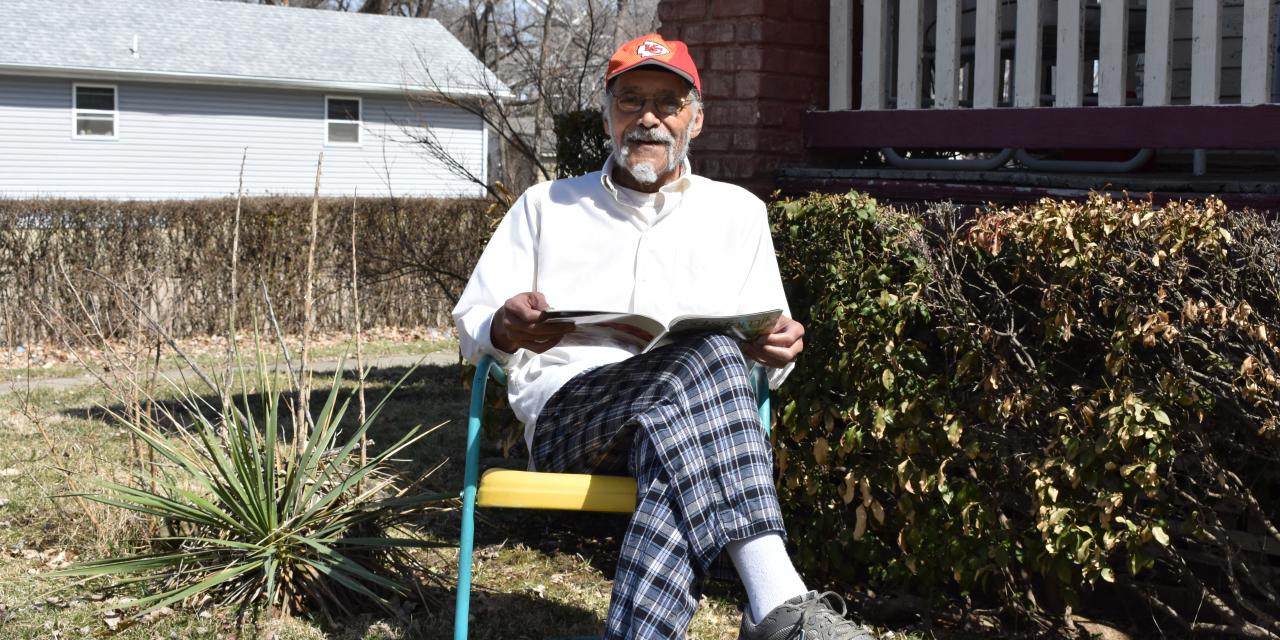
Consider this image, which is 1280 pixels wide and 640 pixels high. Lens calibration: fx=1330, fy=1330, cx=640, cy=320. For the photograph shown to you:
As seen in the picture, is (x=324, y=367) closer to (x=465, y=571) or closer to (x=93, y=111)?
(x=465, y=571)

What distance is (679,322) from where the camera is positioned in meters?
3.08

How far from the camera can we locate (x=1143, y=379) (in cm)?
340

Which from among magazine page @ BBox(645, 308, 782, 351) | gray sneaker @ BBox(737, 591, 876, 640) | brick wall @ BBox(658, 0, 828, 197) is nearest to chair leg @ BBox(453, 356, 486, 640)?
magazine page @ BBox(645, 308, 782, 351)

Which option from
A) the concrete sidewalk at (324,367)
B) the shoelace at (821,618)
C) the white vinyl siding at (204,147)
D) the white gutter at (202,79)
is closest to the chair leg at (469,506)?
the shoelace at (821,618)

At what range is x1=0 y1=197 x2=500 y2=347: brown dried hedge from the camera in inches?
394

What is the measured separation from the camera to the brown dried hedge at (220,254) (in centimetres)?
1002

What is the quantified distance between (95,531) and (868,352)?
2691 millimetres

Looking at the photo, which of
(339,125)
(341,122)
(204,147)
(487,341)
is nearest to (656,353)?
(487,341)

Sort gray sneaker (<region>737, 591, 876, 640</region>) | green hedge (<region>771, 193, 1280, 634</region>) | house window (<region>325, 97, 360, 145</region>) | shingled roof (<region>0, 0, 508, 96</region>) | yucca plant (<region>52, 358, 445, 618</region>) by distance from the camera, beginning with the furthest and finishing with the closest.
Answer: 1. house window (<region>325, 97, 360, 145</region>)
2. shingled roof (<region>0, 0, 508, 96</region>)
3. yucca plant (<region>52, 358, 445, 618</region>)
4. green hedge (<region>771, 193, 1280, 634</region>)
5. gray sneaker (<region>737, 591, 876, 640</region>)

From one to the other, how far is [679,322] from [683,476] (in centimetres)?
36

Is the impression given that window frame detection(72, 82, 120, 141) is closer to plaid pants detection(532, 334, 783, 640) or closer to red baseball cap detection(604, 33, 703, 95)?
red baseball cap detection(604, 33, 703, 95)

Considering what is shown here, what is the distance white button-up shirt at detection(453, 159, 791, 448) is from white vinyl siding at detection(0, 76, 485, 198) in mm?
19264

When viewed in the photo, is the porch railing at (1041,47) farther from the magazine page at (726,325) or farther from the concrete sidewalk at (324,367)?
the concrete sidewalk at (324,367)

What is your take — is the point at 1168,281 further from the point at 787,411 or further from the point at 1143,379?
the point at 787,411
